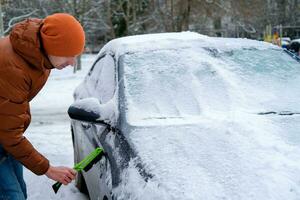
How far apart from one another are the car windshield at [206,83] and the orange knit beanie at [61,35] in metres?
0.73

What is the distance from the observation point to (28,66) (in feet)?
7.53

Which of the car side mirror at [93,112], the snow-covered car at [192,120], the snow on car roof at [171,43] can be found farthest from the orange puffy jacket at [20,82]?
the snow on car roof at [171,43]

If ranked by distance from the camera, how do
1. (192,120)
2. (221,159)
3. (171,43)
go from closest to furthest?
1. (221,159)
2. (192,120)
3. (171,43)

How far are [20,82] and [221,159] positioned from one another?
1.05 metres

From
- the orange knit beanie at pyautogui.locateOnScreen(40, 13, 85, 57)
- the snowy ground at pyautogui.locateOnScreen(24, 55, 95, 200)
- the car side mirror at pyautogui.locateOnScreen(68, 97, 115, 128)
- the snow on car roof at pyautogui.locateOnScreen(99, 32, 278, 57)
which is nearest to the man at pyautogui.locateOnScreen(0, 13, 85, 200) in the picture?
the orange knit beanie at pyautogui.locateOnScreen(40, 13, 85, 57)

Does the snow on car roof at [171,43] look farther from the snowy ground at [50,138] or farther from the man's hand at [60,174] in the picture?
the snowy ground at [50,138]

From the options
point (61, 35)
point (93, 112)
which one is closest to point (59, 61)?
point (61, 35)

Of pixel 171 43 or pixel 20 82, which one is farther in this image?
A: pixel 171 43

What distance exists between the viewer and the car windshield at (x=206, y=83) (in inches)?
119

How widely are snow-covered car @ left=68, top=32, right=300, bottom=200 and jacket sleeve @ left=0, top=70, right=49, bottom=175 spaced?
52 centimetres

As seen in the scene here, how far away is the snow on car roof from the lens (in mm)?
3572

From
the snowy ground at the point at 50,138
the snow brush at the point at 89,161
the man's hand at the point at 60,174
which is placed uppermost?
the man's hand at the point at 60,174

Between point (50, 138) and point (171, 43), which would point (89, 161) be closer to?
point (171, 43)

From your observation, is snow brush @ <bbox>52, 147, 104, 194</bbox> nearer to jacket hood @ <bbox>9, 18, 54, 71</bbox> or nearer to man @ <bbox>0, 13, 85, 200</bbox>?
man @ <bbox>0, 13, 85, 200</bbox>
